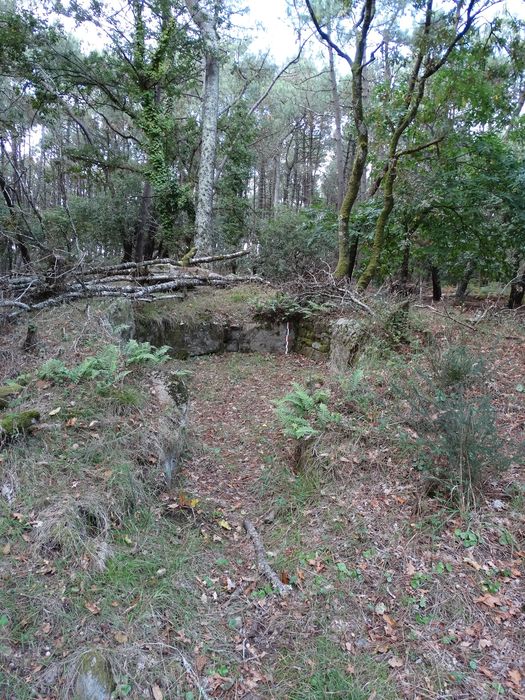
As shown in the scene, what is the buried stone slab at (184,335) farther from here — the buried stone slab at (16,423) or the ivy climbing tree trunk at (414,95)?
the buried stone slab at (16,423)

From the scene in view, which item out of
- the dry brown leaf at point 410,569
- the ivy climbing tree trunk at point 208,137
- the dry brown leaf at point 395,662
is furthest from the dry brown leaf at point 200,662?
the ivy climbing tree trunk at point 208,137

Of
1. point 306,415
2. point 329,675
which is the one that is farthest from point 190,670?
point 306,415

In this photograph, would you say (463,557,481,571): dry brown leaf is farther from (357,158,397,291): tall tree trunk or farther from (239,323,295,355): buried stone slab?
(239,323,295,355): buried stone slab

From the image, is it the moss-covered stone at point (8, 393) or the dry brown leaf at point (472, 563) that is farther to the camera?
the moss-covered stone at point (8, 393)

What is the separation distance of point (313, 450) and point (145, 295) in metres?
4.85

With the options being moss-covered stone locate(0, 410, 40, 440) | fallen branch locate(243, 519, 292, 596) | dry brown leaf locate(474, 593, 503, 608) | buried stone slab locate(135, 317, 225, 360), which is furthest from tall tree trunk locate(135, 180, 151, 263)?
dry brown leaf locate(474, 593, 503, 608)

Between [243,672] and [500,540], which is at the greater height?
[500,540]

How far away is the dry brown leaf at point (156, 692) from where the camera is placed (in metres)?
2.14

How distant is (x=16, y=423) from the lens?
3.42 metres

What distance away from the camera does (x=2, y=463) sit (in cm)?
318

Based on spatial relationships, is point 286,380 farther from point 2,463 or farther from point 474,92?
point 474,92

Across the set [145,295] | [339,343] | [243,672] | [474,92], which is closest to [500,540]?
[243,672]

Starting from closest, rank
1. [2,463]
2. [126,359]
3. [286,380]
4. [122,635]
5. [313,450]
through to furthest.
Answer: [122,635]
[2,463]
[313,450]
[126,359]
[286,380]

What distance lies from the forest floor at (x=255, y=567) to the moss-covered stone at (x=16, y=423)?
106mm
